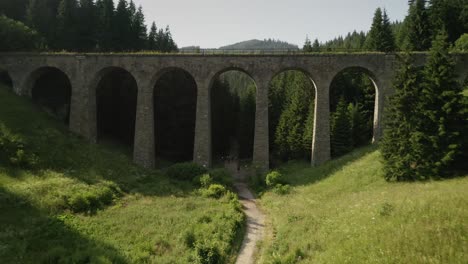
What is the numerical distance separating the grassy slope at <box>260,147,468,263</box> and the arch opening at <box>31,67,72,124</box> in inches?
1337

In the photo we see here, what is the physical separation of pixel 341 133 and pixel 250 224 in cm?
2040

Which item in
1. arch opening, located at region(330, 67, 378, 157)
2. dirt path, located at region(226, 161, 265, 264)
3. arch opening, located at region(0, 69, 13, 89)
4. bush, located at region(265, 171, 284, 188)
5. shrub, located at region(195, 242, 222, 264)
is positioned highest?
arch opening, located at region(0, 69, 13, 89)

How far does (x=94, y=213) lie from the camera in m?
20.2

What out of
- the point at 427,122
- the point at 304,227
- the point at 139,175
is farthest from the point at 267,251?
the point at 139,175

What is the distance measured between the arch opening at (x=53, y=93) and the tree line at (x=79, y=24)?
4.24 meters

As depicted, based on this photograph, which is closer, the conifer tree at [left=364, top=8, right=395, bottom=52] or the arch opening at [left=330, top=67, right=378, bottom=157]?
the arch opening at [left=330, top=67, right=378, bottom=157]

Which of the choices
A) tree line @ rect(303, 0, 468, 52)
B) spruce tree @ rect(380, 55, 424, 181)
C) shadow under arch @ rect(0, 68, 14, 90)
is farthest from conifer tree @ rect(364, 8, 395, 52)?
shadow under arch @ rect(0, 68, 14, 90)

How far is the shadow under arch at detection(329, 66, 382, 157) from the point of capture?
117 ft

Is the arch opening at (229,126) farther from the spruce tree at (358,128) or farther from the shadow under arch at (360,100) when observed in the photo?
the spruce tree at (358,128)

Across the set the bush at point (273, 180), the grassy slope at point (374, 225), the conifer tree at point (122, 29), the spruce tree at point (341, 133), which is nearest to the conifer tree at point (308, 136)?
the spruce tree at point (341, 133)

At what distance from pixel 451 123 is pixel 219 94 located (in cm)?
4253

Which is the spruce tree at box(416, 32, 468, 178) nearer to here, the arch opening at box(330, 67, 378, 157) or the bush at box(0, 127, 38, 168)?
the arch opening at box(330, 67, 378, 157)

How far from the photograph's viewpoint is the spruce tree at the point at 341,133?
1476 inches

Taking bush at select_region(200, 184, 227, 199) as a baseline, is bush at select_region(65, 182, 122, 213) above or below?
above
